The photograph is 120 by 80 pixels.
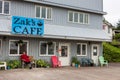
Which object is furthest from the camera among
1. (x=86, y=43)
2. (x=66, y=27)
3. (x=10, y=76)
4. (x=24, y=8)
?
(x=86, y=43)

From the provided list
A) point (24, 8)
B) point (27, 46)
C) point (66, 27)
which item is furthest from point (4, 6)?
point (66, 27)

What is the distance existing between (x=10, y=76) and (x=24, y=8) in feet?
28.3

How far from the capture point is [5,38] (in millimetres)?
25156

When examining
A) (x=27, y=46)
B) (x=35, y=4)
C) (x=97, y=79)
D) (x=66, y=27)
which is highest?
(x=35, y=4)

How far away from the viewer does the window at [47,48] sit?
27.8 metres

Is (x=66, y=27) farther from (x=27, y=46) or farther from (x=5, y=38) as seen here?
(x=5, y=38)

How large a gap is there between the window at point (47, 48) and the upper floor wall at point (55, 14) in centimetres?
203

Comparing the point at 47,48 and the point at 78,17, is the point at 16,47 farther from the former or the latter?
the point at 78,17

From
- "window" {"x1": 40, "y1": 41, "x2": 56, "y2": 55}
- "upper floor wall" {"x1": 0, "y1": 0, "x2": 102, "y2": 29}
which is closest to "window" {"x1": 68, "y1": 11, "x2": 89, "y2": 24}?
"upper floor wall" {"x1": 0, "y1": 0, "x2": 102, "y2": 29}

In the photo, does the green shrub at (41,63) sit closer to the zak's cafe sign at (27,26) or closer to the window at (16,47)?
the window at (16,47)

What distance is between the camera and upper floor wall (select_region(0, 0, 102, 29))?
26011 mm

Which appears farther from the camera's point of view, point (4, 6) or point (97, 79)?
point (4, 6)

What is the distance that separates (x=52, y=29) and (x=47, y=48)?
199cm

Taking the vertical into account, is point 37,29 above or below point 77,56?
above
